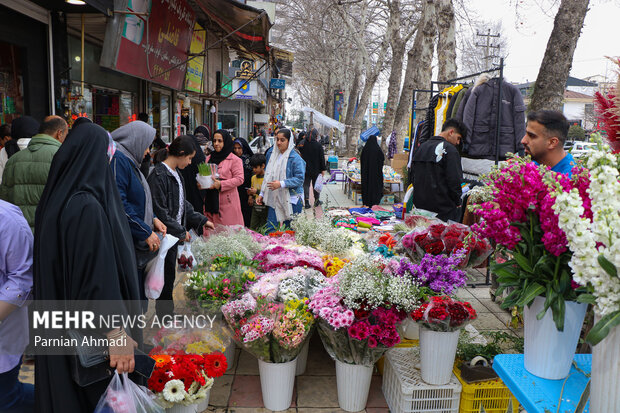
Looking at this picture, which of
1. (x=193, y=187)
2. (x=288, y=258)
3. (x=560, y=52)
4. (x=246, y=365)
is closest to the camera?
(x=246, y=365)

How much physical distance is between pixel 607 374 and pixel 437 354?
1678mm

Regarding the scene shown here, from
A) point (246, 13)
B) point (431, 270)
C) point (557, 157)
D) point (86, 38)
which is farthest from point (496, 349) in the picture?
point (86, 38)

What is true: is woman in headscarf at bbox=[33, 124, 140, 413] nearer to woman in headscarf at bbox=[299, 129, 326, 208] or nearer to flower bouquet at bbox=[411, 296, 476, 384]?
flower bouquet at bbox=[411, 296, 476, 384]

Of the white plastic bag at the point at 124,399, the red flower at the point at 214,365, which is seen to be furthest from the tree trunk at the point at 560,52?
the white plastic bag at the point at 124,399

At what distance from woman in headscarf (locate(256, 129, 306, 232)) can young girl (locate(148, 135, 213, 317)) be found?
1.85 metres

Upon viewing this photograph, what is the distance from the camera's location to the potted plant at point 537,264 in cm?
165

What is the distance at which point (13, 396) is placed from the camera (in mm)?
2322

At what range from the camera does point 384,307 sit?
3.11 m

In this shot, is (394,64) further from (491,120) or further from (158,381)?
(158,381)

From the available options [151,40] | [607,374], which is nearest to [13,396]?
[607,374]

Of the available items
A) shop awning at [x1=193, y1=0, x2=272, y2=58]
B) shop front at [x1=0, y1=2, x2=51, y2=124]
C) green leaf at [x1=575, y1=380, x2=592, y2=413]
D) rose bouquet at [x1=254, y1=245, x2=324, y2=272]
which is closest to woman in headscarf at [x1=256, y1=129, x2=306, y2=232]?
rose bouquet at [x1=254, y1=245, x2=324, y2=272]

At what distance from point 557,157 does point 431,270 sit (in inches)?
43.4

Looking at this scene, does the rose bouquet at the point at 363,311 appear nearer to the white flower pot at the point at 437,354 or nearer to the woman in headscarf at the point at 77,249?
the white flower pot at the point at 437,354

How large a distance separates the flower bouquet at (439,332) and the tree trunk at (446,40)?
845cm
